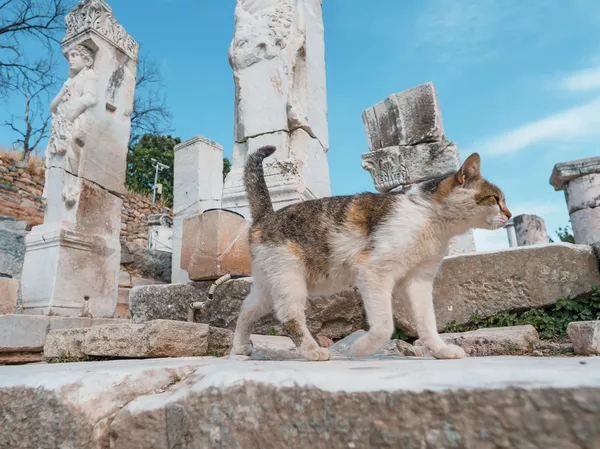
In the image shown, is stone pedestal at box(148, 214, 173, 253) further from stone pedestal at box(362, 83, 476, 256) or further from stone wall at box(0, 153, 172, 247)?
stone pedestal at box(362, 83, 476, 256)

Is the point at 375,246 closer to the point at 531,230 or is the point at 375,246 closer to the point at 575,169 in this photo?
the point at 575,169

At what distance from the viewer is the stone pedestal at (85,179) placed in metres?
5.46

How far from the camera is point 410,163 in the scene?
557cm

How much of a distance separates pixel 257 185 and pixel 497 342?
5.99 feet

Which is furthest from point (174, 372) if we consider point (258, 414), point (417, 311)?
point (417, 311)

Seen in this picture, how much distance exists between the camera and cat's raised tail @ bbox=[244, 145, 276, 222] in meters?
2.58

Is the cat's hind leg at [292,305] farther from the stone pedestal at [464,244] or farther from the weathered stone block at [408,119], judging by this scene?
the weathered stone block at [408,119]

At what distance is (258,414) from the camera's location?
3.69ft

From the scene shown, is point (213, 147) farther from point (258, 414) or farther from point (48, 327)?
point (258, 414)

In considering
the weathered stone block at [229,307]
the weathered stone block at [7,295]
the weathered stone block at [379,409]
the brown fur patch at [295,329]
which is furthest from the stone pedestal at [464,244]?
the weathered stone block at [7,295]

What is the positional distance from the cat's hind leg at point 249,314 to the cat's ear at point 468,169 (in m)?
1.24

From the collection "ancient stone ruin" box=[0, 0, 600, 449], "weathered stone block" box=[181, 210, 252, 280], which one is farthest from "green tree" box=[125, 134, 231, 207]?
"weathered stone block" box=[181, 210, 252, 280]

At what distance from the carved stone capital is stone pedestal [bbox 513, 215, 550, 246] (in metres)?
12.8

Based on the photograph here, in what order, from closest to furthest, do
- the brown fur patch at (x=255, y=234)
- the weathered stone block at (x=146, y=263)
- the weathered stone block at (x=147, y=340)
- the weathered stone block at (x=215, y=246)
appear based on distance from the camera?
the brown fur patch at (x=255, y=234), the weathered stone block at (x=147, y=340), the weathered stone block at (x=215, y=246), the weathered stone block at (x=146, y=263)
